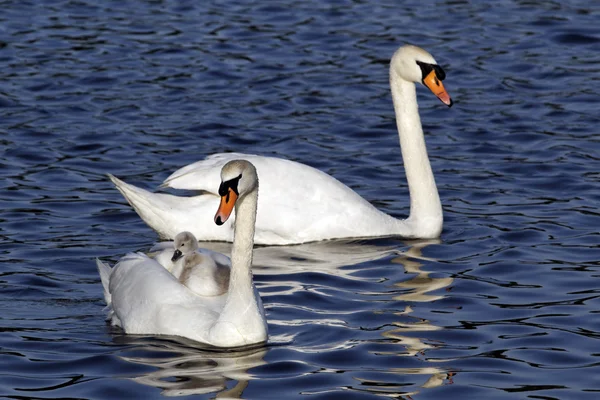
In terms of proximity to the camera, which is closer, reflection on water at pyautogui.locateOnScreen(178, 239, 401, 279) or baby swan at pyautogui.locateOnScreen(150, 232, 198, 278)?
baby swan at pyautogui.locateOnScreen(150, 232, 198, 278)

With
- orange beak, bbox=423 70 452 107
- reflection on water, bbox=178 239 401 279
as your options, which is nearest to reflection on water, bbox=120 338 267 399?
reflection on water, bbox=178 239 401 279

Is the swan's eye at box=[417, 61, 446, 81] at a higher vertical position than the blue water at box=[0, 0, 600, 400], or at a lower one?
higher

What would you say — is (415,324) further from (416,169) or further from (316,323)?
(416,169)

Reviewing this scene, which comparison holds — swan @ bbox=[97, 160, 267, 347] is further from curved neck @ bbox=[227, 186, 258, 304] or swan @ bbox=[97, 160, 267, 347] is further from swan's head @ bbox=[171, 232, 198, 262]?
swan's head @ bbox=[171, 232, 198, 262]

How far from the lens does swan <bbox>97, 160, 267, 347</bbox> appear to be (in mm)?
7891

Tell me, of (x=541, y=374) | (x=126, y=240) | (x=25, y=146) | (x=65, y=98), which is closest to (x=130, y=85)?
(x=65, y=98)

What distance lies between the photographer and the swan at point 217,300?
25.9 feet

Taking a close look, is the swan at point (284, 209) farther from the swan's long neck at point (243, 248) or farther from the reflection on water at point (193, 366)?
the reflection on water at point (193, 366)

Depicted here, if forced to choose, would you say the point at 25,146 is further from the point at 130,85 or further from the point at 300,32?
the point at 300,32

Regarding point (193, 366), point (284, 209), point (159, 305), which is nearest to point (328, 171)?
point (284, 209)

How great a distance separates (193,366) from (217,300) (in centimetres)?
85

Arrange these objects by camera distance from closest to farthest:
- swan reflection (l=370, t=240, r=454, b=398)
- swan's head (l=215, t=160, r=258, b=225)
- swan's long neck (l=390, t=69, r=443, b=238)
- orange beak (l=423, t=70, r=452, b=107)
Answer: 1. swan reflection (l=370, t=240, r=454, b=398)
2. swan's head (l=215, t=160, r=258, b=225)
3. swan's long neck (l=390, t=69, r=443, b=238)
4. orange beak (l=423, t=70, r=452, b=107)

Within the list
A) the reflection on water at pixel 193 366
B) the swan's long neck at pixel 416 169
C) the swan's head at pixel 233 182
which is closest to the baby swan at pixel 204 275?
the reflection on water at pixel 193 366

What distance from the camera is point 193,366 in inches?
305
